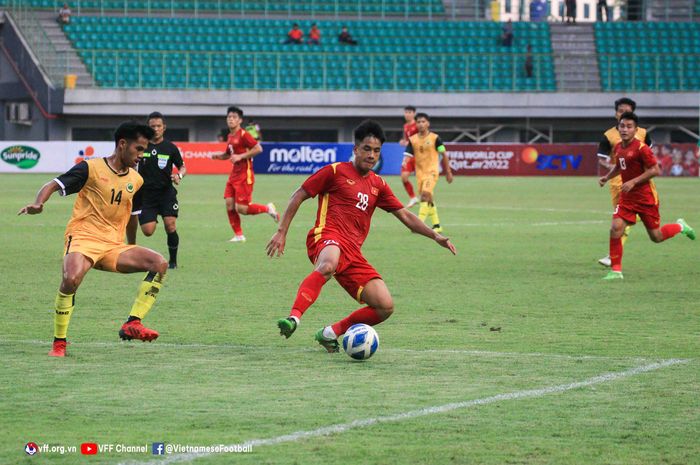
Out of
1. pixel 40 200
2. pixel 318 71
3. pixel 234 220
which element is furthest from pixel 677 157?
pixel 40 200

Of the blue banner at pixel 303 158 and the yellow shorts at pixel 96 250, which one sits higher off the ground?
the yellow shorts at pixel 96 250

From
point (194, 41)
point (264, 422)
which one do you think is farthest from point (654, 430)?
point (194, 41)

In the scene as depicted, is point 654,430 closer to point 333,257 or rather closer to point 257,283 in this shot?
point 333,257

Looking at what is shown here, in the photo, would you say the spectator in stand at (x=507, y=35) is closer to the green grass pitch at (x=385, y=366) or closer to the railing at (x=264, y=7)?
the railing at (x=264, y=7)

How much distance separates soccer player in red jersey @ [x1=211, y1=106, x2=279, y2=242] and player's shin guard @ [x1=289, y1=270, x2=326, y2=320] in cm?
1140

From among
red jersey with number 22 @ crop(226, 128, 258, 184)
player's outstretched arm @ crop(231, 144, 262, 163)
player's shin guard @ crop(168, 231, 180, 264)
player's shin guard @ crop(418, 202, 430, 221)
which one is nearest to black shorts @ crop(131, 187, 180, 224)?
player's shin guard @ crop(168, 231, 180, 264)

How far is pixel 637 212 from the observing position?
15688 millimetres

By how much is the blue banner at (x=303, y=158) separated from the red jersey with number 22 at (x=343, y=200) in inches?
1525

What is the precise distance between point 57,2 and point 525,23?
21363mm

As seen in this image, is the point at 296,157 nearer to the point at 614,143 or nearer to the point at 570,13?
the point at 570,13

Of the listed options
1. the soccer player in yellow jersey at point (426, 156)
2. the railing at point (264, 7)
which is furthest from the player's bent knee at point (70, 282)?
the railing at point (264, 7)

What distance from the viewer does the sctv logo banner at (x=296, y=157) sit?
48656 mm

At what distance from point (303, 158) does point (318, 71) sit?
611cm

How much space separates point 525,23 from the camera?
57.4m
